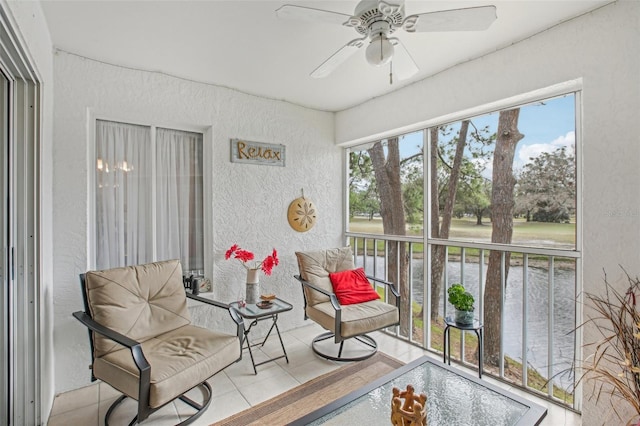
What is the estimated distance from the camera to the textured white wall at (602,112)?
5.82 ft

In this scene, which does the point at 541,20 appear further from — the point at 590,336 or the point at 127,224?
the point at 127,224

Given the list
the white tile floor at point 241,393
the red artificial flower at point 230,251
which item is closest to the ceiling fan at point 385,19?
the red artificial flower at point 230,251

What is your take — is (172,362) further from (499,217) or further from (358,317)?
(499,217)

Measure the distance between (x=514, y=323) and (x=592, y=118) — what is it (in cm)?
166

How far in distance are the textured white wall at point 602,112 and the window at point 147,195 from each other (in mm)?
2892

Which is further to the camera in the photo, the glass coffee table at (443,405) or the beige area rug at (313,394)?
the beige area rug at (313,394)

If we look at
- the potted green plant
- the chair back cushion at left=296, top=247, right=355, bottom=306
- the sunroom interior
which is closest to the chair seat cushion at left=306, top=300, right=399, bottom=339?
the chair back cushion at left=296, top=247, right=355, bottom=306

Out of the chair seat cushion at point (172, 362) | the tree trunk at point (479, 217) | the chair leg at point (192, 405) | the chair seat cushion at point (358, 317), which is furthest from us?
the tree trunk at point (479, 217)

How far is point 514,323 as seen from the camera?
2.60 m

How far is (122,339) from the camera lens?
71.6 inches

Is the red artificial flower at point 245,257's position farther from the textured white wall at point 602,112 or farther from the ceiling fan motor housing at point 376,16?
the textured white wall at point 602,112

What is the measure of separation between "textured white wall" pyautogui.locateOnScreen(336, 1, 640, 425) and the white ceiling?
123mm

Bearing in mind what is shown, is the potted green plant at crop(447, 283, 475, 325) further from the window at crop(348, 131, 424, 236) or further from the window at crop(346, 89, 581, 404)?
the window at crop(348, 131, 424, 236)

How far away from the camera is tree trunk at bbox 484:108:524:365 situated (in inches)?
102
